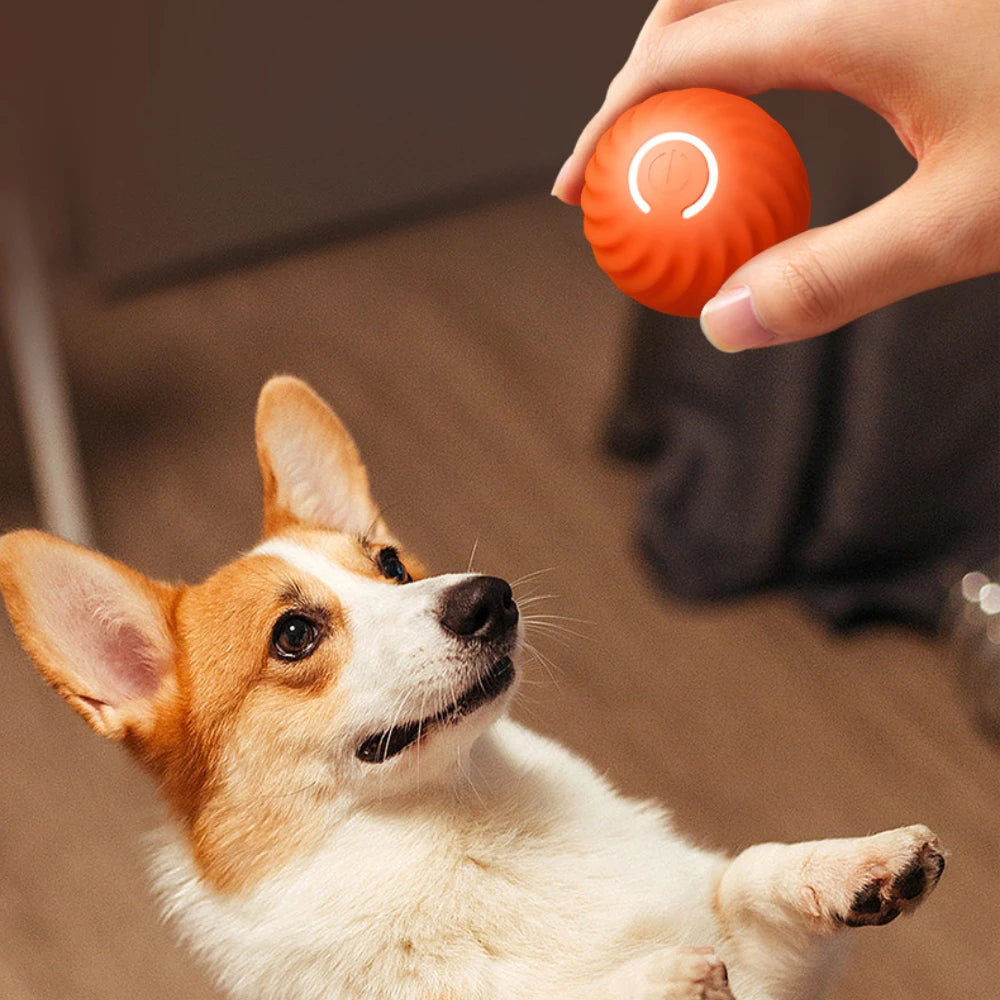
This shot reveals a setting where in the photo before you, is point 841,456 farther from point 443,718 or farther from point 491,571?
point 443,718

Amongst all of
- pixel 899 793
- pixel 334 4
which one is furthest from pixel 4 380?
pixel 899 793

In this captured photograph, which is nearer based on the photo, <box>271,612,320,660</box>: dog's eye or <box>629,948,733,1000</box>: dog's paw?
<box>629,948,733,1000</box>: dog's paw

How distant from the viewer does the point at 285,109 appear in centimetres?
215

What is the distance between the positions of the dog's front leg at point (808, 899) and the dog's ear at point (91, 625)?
47 cm

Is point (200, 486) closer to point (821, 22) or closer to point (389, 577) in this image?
point (389, 577)

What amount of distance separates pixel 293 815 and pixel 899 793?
1202 mm

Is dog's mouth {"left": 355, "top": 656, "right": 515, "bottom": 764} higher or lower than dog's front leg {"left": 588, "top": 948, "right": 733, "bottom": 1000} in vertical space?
A: higher

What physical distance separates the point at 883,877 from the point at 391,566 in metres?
0.46

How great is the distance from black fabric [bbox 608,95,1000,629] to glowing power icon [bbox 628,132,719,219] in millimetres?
1124

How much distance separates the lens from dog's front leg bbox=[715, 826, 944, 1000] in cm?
84

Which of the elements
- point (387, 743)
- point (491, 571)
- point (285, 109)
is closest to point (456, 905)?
point (387, 743)

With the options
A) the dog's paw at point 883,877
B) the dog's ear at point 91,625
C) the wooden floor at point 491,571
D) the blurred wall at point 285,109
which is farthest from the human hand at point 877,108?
the blurred wall at point 285,109

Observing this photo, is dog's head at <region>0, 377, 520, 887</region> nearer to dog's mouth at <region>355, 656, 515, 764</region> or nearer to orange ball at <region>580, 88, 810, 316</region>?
dog's mouth at <region>355, 656, 515, 764</region>

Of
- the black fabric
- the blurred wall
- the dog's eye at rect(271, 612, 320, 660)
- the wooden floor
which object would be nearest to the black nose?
the dog's eye at rect(271, 612, 320, 660)
